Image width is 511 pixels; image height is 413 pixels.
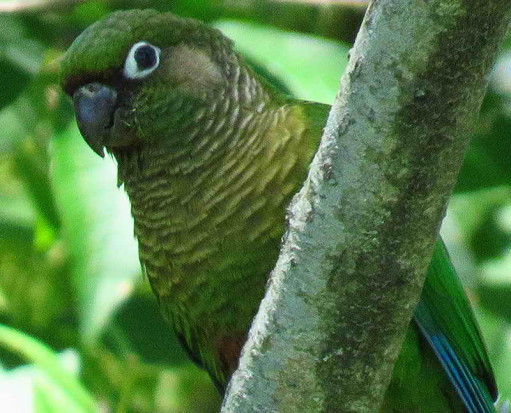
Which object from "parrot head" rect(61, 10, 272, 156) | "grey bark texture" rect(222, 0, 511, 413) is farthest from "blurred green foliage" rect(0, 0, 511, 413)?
"grey bark texture" rect(222, 0, 511, 413)

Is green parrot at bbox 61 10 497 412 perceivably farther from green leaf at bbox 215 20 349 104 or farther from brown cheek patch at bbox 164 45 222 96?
green leaf at bbox 215 20 349 104

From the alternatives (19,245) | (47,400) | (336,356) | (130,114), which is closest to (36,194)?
(19,245)

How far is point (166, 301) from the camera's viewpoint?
226cm

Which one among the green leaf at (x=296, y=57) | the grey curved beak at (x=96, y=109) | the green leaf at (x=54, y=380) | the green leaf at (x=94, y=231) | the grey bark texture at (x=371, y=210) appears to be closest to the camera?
the grey bark texture at (x=371, y=210)

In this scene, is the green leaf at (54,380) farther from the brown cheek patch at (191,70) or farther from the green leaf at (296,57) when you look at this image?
the green leaf at (296,57)

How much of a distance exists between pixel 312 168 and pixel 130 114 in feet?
3.19

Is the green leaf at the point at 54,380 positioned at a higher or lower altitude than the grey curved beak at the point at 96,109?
lower

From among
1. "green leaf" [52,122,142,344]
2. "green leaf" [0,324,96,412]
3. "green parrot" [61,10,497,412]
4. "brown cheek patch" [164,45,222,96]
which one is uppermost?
"brown cheek patch" [164,45,222,96]

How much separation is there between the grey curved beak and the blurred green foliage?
0.27m

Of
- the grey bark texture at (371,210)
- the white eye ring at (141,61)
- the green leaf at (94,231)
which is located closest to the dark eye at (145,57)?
the white eye ring at (141,61)

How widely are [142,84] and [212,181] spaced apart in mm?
292

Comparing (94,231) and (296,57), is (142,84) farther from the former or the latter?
(296,57)

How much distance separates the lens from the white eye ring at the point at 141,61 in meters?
2.21

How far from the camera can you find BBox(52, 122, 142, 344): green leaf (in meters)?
2.40
